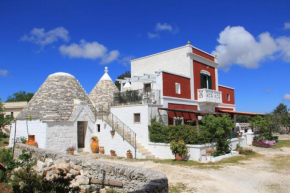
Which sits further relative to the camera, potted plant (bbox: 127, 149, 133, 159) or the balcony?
the balcony

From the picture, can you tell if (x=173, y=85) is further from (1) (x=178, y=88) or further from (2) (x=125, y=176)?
(2) (x=125, y=176)

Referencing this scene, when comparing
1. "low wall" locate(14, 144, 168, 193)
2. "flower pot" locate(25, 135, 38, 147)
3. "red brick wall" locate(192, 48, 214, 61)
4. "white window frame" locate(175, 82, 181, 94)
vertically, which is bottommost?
"low wall" locate(14, 144, 168, 193)

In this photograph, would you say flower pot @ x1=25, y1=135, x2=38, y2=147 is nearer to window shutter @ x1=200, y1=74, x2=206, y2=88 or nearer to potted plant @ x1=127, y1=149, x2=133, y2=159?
potted plant @ x1=127, y1=149, x2=133, y2=159

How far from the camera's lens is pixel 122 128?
19062 mm

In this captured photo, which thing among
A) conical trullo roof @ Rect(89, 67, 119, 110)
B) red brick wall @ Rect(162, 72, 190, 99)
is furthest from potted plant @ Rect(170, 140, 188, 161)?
conical trullo roof @ Rect(89, 67, 119, 110)

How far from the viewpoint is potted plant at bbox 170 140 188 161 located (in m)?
14.6

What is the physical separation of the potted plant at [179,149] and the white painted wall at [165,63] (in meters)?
8.90

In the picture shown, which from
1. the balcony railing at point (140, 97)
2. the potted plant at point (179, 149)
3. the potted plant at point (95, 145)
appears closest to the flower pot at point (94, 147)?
the potted plant at point (95, 145)

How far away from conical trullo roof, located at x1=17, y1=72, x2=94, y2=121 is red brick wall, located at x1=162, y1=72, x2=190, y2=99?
23.5 feet

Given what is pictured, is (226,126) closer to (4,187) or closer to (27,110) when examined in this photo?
(4,187)

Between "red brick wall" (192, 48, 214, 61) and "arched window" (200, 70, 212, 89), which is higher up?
"red brick wall" (192, 48, 214, 61)

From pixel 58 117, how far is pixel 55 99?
84.1 inches

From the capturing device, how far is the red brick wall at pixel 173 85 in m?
19.0

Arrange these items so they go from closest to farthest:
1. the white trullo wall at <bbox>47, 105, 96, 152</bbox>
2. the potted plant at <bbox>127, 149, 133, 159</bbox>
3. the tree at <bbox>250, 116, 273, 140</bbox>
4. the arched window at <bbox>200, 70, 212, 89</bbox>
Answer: the potted plant at <bbox>127, 149, 133, 159</bbox> < the white trullo wall at <bbox>47, 105, 96, 152</bbox> < the tree at <bbox>250, 116, 273, 140</bbox> < the arched window at <bbox>200, 70, 212, 89</bbox>
